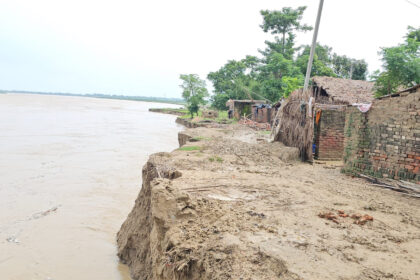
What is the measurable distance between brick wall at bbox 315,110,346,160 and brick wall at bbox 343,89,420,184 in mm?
1887

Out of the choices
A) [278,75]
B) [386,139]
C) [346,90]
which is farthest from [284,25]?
[386,139]

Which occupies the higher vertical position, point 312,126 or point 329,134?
point 312,126

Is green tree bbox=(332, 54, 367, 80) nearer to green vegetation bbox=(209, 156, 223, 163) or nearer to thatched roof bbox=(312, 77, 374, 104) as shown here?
thatched roof bbox=(312, 77, 374, 104)

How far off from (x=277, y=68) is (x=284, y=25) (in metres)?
9.14

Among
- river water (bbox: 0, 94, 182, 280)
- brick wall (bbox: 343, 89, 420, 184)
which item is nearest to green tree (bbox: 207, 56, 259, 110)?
river water (bbox: 0, 94, 182, 280)

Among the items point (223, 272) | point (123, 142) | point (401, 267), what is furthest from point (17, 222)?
point (123, 142)

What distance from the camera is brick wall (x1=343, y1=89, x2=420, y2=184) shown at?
5578mm

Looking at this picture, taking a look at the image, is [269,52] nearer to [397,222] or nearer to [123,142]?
[123,142]

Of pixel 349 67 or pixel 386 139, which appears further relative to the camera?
pixel 349 67

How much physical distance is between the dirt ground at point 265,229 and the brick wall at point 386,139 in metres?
0.65

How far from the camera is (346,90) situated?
1535 cm

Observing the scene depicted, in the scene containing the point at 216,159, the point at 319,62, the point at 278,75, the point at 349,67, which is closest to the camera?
the point at 216,159

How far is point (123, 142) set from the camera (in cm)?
1933

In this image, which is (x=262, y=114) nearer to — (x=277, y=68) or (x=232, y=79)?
(x=277, y=68)
